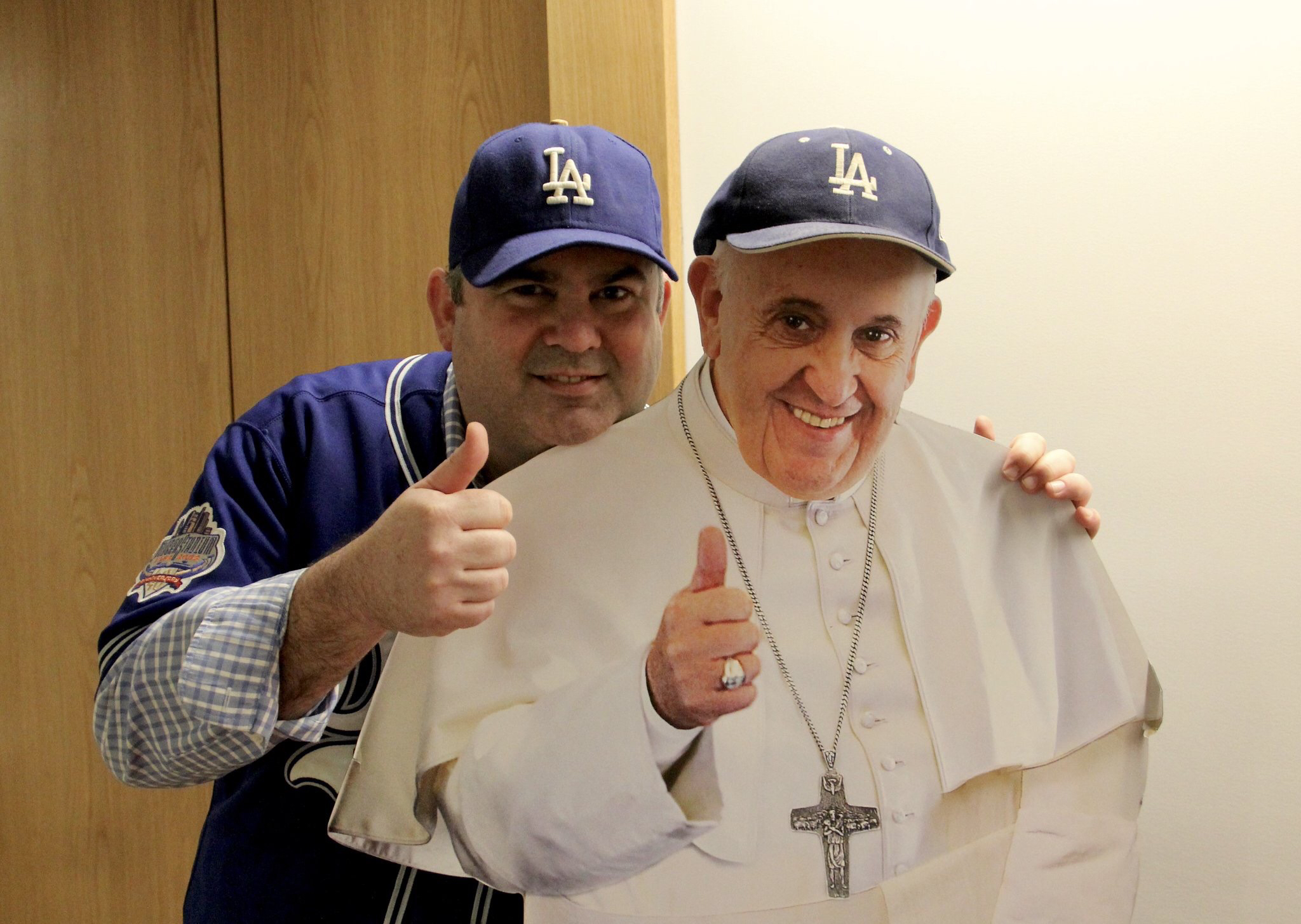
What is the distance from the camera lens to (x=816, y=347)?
1014 millimetres

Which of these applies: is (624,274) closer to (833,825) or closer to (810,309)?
(810,309)

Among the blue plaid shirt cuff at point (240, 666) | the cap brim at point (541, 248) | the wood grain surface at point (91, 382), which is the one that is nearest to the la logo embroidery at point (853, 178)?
the cap brim at point (541, 248)

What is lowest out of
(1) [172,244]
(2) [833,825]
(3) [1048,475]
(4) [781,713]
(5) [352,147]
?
(2) [833,825]

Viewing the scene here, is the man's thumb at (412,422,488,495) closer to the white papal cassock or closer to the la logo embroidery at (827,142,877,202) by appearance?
the white papal cassock

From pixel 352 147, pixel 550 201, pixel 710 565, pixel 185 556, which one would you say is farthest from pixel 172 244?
pixel 710 565

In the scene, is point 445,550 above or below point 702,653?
above

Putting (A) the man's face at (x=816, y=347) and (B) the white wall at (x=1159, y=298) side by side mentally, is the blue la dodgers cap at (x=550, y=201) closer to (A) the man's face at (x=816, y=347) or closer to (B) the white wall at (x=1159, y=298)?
(A) the man's face at (x=816, y=347)

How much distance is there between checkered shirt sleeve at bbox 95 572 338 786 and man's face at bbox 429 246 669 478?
306 mm

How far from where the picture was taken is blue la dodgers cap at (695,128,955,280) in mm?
988

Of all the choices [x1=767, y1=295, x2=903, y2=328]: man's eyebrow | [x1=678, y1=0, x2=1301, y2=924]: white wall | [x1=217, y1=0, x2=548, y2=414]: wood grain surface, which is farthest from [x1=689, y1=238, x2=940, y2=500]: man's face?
[x1=217, y1=0, x2=548, y2=414]: wood grain surface

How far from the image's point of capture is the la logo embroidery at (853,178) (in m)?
0.99

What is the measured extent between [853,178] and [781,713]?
20.5 inches

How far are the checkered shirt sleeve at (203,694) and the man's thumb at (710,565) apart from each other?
44 centimetres

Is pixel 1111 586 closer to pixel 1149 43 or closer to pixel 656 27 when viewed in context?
pixel 1149 43
